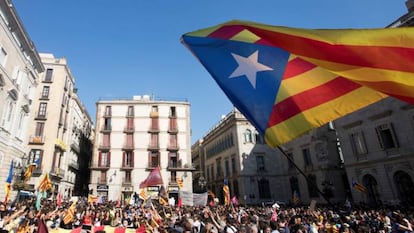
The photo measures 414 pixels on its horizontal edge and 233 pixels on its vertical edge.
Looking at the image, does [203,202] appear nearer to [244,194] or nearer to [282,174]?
[244,194]

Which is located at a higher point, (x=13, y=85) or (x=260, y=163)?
(x=13, y=85)

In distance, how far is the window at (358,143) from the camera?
81.6 feet

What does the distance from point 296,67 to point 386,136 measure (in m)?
23.9

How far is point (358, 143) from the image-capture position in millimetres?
25422

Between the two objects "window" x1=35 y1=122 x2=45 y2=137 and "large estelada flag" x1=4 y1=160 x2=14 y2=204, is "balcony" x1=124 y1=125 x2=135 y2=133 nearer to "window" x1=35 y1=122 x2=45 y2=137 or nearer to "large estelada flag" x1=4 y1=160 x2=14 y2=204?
"window" x1=35 y1=122 x2=45 y2=137

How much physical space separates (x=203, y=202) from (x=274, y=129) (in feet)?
69.8

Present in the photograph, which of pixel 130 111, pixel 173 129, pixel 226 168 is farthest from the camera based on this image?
pixel 226 168

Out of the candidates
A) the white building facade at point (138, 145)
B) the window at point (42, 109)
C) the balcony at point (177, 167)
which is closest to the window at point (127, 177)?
the white building facade at point (138, 145)

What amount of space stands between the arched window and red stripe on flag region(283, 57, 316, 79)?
2291 centimetres

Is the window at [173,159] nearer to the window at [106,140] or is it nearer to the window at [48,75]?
the window at [106,140]

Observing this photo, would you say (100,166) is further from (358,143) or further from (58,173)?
(358,143)

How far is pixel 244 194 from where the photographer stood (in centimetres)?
3644

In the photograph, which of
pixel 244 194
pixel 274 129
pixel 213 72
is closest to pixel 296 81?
pixel 274 129

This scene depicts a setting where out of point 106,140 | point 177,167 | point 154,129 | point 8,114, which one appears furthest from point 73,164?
point 8,114
